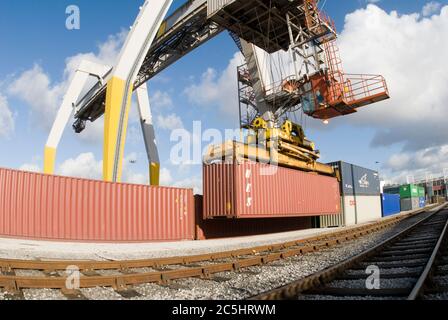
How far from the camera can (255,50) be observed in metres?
22.0

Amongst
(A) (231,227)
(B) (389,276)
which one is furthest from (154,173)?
(B) (389,276)

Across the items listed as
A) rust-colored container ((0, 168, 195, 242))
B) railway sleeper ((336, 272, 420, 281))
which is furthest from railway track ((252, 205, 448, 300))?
rust-colored container ((0, 168, 195, 242))

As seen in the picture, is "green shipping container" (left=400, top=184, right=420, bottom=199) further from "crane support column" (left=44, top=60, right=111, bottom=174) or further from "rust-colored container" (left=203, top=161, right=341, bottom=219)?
"crane support column" (left=44, top=60, right=111, bottom=174)

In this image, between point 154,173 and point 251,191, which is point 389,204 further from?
point 251,191

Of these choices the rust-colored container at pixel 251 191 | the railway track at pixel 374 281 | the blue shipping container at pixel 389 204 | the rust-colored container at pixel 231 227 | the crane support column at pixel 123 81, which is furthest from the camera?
the blue shipping container at pixel 389 204

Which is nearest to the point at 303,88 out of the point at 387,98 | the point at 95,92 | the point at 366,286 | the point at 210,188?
the point at 387,98

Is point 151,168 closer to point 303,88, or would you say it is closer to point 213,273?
point 303,88

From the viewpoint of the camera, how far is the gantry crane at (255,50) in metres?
18.2

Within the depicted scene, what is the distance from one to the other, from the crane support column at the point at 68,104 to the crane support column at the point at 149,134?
400 centimetres

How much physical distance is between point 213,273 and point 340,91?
14.0 metres

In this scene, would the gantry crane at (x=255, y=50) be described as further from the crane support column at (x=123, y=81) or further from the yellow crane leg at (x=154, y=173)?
the yellow crane leg at (x=154, y=173)

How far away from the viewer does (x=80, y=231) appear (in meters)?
14.3

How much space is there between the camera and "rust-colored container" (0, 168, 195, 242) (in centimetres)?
1362

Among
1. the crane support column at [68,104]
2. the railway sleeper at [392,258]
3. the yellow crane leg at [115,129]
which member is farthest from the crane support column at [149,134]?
the railway sleeper at [392,258]
